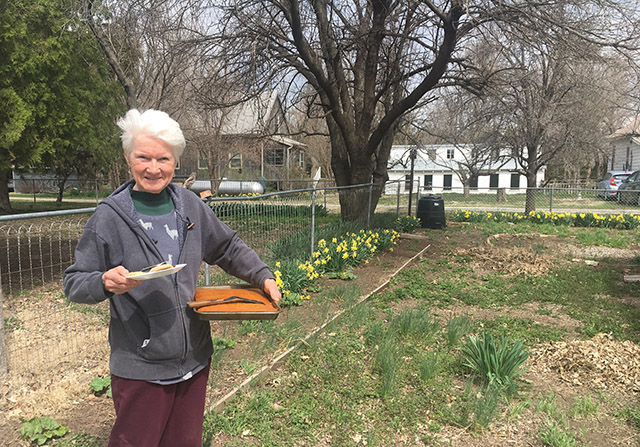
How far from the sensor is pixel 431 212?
41.0ft

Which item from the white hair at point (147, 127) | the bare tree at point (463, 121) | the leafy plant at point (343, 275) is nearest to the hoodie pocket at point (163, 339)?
the white hair at point (147, 127)

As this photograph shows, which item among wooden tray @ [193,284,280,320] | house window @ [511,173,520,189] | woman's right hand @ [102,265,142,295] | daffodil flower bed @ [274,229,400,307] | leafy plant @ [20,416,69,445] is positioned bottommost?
leafy plant @ [20,416,69,445]

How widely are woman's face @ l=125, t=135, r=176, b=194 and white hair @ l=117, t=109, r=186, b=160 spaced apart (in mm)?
16

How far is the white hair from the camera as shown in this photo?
1604mm

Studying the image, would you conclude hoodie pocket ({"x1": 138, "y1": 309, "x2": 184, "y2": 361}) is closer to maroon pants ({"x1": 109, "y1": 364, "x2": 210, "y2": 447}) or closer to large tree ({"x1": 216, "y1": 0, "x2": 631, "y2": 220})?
maroon pants ({"x1": 109, "y1": 364, "x2": 210, "y2": 447})

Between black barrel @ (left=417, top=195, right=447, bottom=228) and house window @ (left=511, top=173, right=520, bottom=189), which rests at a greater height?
house window @ (left=511, top=173, right=520, bottom=189)

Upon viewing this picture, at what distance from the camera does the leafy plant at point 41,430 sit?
2.51 m

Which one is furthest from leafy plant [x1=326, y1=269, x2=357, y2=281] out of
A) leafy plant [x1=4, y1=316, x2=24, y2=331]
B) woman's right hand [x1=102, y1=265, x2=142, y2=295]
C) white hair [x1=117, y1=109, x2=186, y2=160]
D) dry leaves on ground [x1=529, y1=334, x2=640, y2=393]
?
woman's right hand [x1=102, y1=265, x2=142, y2=295]

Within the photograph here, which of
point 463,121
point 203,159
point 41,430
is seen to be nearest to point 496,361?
point 41,430

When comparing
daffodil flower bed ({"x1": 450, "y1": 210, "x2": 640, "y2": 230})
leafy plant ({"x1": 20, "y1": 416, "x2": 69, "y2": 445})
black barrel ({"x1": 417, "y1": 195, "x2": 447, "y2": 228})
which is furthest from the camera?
daffodil flower bed ({"x1": 450, "y1": 210, "x2": 640, "y2": 230})

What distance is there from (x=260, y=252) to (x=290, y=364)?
219 centimetres

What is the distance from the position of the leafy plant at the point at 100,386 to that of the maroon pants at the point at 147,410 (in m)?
1.65

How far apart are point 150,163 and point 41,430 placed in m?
2.03

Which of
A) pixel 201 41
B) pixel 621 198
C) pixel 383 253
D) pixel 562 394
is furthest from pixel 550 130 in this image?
pixel 562 394
